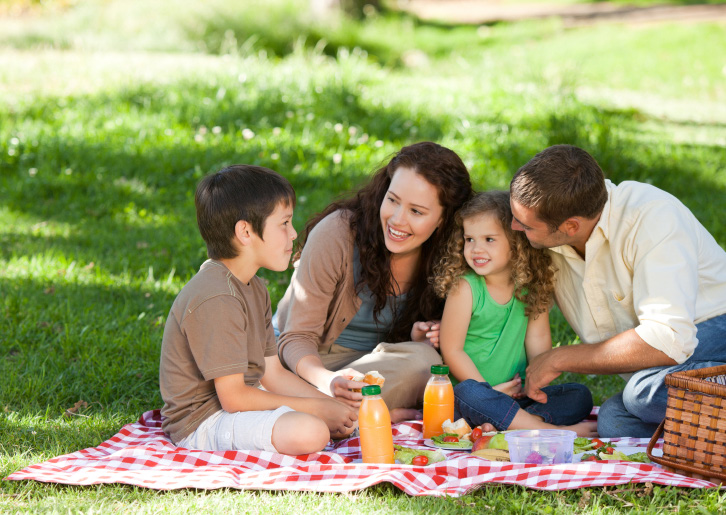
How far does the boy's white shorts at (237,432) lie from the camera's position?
2912 millimetres

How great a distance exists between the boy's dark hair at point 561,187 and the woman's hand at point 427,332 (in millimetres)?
759

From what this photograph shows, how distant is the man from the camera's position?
116 inches

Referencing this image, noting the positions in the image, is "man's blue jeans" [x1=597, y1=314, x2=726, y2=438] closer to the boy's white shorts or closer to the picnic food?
the picnic food

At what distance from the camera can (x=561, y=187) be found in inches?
120

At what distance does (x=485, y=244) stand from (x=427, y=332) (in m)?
0.49

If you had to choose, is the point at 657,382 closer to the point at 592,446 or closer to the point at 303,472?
the point at 592,446

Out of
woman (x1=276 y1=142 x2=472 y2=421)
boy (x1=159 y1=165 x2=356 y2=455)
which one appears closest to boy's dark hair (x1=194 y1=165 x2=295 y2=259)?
boy (x1=159 y1=165 x2=356 y2=455)

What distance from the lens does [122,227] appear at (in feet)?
19.2

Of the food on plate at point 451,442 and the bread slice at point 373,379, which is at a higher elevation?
the bread slice at point 373,379

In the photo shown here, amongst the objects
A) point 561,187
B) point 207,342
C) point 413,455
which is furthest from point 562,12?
point 207,342

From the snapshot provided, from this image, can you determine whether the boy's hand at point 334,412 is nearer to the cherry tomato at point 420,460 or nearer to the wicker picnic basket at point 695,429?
the cherry tomato at point 420,460

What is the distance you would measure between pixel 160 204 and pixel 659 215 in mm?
4239

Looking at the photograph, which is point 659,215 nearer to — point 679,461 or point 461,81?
point 679,461

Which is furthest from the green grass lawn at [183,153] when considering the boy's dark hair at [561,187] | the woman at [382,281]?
the boy's dark hair at [561,187]
